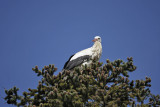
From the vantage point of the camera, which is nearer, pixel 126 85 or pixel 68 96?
pixel 68 96

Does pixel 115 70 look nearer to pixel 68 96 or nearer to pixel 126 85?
pixel 126 85

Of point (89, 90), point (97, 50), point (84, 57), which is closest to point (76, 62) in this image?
point (84, 57)

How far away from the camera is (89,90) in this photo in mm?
8445

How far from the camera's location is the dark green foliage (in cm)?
791

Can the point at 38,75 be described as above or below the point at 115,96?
above

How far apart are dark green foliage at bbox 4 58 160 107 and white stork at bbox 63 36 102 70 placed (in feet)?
10.3

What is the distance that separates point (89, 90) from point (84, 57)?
197 inches

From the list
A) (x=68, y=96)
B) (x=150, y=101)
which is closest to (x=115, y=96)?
(x=150, y=101)

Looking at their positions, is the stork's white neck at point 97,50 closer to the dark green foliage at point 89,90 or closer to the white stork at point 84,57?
the white stork at point 84,57

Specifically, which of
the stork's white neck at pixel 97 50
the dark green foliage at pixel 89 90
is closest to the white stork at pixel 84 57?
the stork's white neck at pixel 97 50

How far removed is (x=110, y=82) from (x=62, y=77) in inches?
72.0

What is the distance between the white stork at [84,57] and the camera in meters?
13.3

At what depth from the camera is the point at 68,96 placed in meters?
7.48

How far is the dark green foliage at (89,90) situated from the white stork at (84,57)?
3.14 metres
